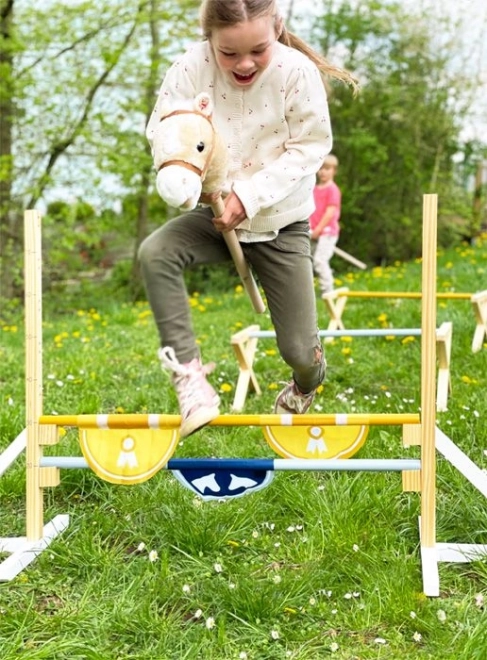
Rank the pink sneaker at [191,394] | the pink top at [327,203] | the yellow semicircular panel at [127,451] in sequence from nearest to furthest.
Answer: the pink sneaker at [191,394] → the yellow semicircular panel at [127,451] → the pink top at [327,203]

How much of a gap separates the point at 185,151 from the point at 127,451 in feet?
3.46

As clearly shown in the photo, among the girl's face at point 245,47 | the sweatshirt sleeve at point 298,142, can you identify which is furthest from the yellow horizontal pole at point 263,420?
the girl's face at point 245,47

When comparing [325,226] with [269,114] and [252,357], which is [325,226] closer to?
[252,357]

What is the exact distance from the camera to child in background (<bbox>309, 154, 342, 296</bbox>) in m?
8.55

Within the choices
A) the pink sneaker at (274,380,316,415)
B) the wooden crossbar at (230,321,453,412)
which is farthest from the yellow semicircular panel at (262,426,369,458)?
the wooden crossbar at (230,321,453,412)

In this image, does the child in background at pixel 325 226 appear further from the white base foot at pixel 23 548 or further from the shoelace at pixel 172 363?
the shoelace at pixel 172 363

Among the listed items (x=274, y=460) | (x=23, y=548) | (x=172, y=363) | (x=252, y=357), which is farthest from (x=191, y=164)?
(x=252, y=357)

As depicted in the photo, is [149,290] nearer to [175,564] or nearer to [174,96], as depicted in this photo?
[174,96]

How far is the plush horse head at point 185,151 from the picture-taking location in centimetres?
235

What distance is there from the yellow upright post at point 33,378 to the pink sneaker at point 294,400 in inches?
43.0

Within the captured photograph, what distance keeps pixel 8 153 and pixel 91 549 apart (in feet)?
31.9

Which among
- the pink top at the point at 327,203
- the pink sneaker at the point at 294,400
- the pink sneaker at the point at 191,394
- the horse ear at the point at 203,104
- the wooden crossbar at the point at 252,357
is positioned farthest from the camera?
the pink top at the point at 327,203

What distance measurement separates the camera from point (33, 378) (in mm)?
2955

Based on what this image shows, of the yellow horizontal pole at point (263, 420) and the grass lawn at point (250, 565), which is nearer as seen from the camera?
the grass lawn at point (250, 565)
